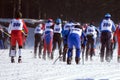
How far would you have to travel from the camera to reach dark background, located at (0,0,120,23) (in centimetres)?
4897

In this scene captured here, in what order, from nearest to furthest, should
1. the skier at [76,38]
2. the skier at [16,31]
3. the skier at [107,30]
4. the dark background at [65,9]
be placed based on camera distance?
the skier at [76,38] → the skier at [16,31] → the skier at [107,30] → the dark background at [65,9]

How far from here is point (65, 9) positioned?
169 feet

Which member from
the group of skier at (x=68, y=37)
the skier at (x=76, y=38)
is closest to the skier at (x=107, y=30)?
the group of skier at (x=68, y=37)

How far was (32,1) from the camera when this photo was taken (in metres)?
52.1

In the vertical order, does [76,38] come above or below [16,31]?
below

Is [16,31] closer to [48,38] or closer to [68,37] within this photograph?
[68,37]

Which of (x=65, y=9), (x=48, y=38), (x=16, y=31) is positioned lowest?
(x=48, y=38)

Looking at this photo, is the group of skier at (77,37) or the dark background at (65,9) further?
the dark background at (65,9)

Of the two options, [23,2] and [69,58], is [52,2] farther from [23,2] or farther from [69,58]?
[69,58]

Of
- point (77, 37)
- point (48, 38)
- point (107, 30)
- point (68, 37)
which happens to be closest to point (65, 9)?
point (48, 38)

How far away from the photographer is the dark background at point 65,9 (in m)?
49.0

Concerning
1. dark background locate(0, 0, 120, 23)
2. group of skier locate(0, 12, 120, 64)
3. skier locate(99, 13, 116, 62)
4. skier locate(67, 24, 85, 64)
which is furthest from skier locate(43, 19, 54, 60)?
dark background locate(0, 0, 120, 23)

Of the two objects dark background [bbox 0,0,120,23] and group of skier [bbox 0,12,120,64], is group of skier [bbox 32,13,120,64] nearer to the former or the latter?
group of skier [bbox 0,12,120,64]

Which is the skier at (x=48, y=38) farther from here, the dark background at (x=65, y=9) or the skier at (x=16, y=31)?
the dark background at (x=65, y=9)
